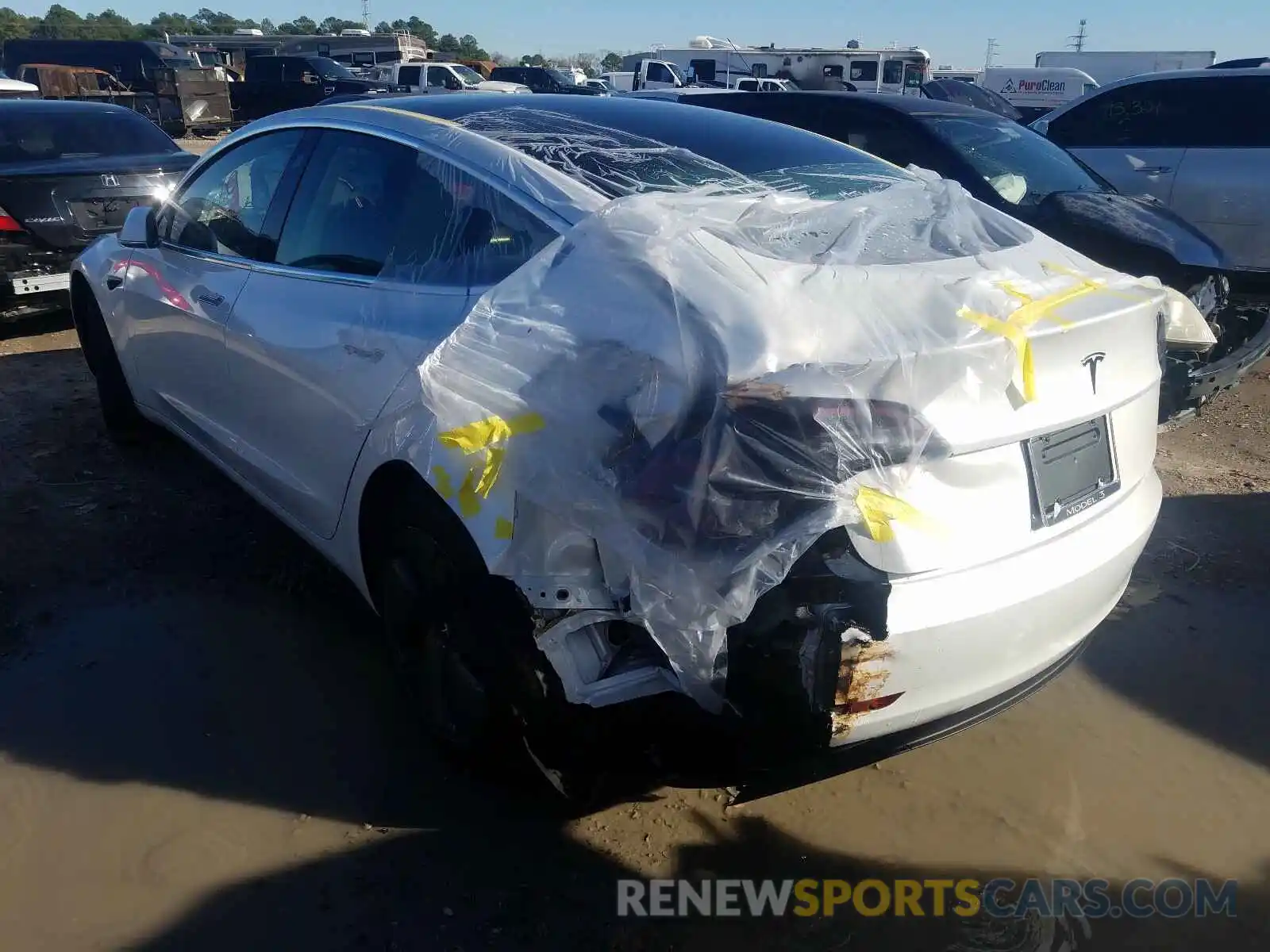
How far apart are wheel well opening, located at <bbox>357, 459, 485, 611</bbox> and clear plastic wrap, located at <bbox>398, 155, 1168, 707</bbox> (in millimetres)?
194

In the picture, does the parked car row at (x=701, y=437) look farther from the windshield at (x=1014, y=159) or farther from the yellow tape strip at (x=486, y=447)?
the windshield at (x=1014, y=159)

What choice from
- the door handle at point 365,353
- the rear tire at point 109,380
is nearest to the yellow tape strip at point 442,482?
the door handle at point 365,353

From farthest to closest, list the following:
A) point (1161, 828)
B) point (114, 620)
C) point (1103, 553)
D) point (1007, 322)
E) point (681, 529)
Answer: point (114, 620), point (1161, 828), point (1103, 553), point (1007, 322), point (681, 529)

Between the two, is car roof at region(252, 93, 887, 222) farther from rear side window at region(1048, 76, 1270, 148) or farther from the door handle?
rear side window at region(1048, 76, 1270, 148)

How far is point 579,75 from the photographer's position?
1389 inches

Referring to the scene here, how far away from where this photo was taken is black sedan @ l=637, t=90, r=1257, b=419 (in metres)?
5.36

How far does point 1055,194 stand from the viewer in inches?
230

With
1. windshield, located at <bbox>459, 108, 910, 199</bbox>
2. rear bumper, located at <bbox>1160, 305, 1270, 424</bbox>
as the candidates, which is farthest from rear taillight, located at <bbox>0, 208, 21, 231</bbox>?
rear bumper, located at <bbox>1160, 305, 1270, 424</bbox>

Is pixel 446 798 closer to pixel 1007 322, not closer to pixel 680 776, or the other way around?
pixel 680 776

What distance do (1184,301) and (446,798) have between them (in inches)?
101

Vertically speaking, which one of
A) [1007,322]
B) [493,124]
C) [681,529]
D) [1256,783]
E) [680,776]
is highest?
[493,124]

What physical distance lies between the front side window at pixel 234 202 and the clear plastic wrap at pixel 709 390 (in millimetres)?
1565

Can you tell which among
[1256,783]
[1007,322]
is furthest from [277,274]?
[1256,783]

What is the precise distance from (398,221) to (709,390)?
1.39m
